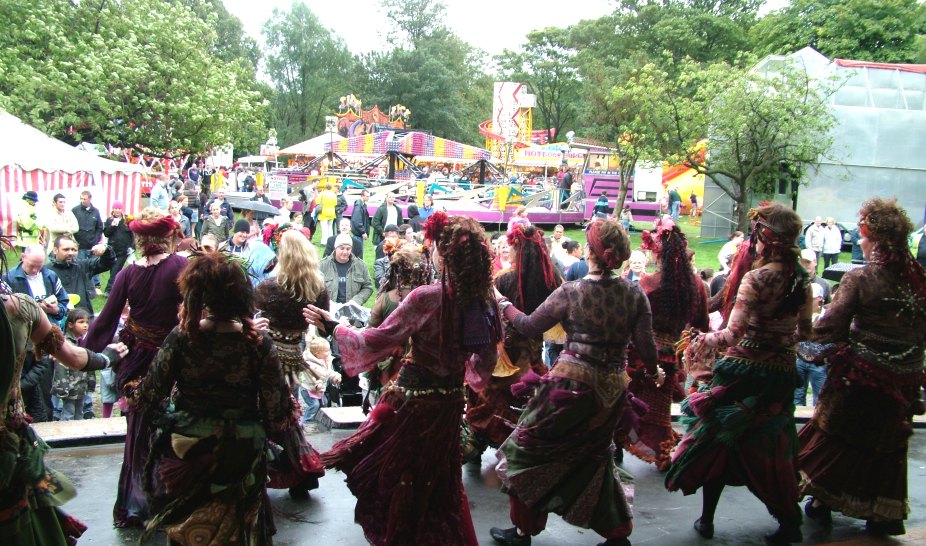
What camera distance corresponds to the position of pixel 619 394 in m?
4.54

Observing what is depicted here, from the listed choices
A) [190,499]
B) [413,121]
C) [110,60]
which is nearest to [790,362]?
[190,499]

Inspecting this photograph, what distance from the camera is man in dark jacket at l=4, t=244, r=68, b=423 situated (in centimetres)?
649

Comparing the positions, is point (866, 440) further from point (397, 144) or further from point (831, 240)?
point (397, 144)

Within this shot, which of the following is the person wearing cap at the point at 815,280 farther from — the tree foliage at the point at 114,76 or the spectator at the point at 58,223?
the tree foliage at the point at 114,76

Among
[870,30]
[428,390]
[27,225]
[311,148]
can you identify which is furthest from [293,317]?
[311,148]

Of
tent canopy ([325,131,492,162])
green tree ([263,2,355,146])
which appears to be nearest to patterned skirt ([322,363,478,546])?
tent canopy ([325,131,492,162])

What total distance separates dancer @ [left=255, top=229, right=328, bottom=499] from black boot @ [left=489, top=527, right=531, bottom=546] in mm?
1187

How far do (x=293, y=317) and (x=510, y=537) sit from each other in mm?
1944

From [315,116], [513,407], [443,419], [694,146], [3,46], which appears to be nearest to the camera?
[443,419]

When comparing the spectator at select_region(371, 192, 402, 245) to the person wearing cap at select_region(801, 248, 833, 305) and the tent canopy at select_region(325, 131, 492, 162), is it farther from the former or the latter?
the tent canopy at select_region(325, 131, 492, 162)

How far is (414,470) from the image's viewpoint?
4320 mm

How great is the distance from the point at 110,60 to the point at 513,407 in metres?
16.7

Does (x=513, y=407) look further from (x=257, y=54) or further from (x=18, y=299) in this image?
(x=257, y=54)

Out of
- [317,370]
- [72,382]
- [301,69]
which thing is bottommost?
[72,382]
